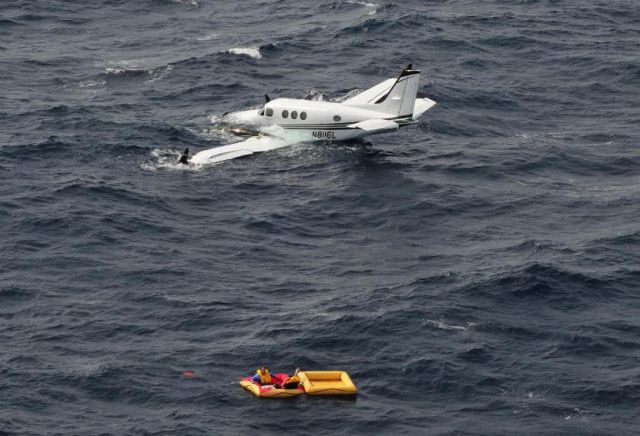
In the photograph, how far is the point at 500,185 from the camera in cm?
11012

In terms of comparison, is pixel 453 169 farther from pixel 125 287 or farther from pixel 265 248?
pixel 125 287

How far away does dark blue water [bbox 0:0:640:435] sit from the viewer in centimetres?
7806

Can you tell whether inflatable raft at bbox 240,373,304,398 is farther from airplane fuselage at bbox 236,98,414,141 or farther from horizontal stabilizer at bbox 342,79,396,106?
horizontal stabilizer at bbox 342,79,396,106

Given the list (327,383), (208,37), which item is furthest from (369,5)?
(327,383)

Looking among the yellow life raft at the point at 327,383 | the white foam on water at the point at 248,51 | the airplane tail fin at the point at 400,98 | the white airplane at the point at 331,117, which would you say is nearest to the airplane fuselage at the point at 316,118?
the white airplane at the point at 331,117

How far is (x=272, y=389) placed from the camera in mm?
77062

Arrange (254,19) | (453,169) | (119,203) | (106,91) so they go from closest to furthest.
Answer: (119,203) < (453,169) < (106,91) < (254,19)

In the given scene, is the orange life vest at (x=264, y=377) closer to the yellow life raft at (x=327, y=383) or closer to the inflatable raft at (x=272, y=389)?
the inflatable raft at (x=272, y=389)

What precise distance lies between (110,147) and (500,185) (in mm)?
36315

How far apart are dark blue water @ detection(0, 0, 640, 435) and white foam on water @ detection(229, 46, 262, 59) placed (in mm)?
353

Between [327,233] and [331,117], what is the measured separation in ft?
68.5

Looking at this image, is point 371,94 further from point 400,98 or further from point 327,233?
point 327,233

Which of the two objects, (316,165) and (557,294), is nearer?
(557,294)

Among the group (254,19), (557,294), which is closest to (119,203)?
(557,294)
